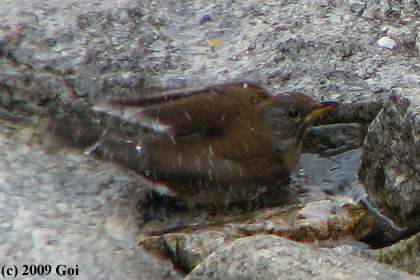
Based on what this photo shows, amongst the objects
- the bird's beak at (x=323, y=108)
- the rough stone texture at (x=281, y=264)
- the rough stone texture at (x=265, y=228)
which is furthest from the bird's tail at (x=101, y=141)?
the rough stone texture at (x=281, y=264)

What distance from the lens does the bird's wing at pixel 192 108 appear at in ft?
19.5

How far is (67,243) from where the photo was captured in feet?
16.8

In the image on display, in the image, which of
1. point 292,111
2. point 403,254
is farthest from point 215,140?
point 403,254

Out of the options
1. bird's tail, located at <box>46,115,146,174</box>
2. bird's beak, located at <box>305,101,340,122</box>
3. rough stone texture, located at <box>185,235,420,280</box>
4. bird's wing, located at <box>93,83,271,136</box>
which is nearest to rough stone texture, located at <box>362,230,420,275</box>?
rough stone texture, located at <box>185,235,420,280</box>

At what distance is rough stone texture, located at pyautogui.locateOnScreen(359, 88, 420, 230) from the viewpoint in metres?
5.41

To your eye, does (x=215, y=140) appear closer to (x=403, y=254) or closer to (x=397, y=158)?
(x=397, y=158)

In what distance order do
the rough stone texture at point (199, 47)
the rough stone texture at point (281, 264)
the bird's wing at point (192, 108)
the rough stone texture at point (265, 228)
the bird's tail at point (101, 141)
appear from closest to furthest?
1. the rough stone texture at point (281, 264)
2. the rough stone texture at point (265, 228)
3. the bird's tail at point (101, 141)
4. the bird's wing at point (192, 108)
5. the rough stone texture at point (199, 47)

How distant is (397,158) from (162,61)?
2.13m

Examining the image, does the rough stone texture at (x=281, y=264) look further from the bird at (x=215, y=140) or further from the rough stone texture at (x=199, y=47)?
the rough stone texture at (x=199, y=47)

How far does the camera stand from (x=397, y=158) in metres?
5.59

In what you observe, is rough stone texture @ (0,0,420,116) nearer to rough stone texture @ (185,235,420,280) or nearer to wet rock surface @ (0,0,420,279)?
wet rock surface @ (0,0,420,279)

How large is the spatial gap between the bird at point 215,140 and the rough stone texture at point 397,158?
54cm

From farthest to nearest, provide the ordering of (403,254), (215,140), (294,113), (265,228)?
(294,113)
(215,140)
(265,228)
(403,254)

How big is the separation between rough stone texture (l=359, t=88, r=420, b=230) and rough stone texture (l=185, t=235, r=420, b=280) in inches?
40.0
